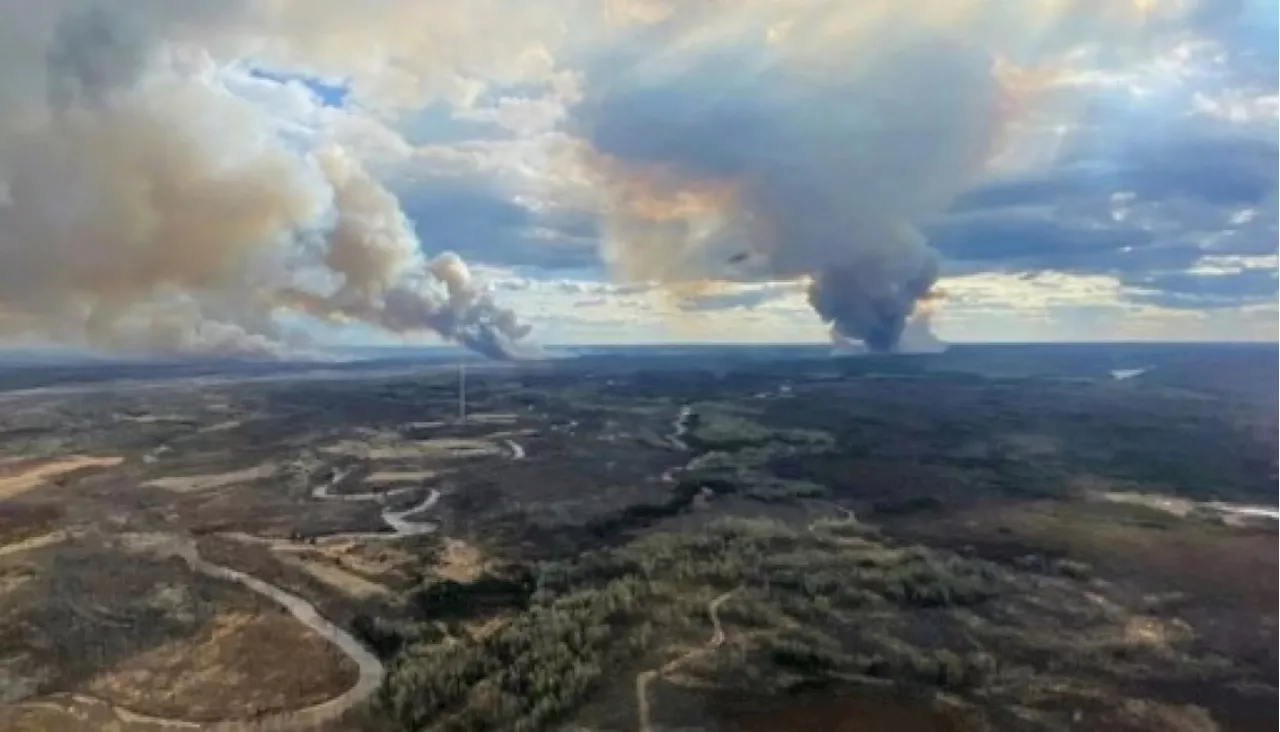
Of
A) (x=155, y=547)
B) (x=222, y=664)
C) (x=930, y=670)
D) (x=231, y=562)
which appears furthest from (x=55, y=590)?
(x=930, y=670)

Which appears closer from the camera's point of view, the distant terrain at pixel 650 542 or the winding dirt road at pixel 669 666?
the winding dirt road at pixel 669 666

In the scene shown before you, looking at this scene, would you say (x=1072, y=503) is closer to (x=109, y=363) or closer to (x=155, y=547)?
(x=155, y=547)

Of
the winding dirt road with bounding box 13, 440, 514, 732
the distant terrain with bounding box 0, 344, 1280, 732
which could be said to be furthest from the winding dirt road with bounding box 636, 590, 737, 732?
the winding dirt road with bounding box 13, 440, 514, 732

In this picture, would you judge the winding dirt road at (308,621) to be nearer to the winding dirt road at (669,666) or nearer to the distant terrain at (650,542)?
the distant terrain at (650,542)

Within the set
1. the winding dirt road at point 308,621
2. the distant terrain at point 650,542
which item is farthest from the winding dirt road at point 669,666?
the winding dirt road at point 308,621

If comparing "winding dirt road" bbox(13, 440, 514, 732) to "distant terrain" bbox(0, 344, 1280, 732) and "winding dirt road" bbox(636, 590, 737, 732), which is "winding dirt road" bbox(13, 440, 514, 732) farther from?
"winding dirt road" bbox(636, 590, 737, 732)

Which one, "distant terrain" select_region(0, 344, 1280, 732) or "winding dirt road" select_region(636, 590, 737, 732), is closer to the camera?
"winding dirt road" select_region(636, 590, 737, 732)
